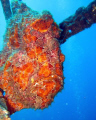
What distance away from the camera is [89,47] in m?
96.6

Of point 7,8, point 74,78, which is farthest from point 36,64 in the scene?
point 74,78

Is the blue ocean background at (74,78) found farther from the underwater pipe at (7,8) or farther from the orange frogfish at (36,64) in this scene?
the orange frogfish at (36,64)

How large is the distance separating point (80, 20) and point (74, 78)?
83.8 meters

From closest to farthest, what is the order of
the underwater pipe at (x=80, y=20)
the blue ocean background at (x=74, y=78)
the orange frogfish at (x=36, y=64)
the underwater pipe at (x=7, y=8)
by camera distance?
the orange frogfish at (x=36, y=64) → the underwater pipe at (x=80, y=20) → the underwater pipe at (x=7, y=8) → the blue ocean background at (x=74, y=78)

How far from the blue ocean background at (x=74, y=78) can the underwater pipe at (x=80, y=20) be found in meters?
39.6

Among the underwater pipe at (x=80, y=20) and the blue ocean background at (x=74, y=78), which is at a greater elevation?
the blue ocean background at (x=74, y=78)

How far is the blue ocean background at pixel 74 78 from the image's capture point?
5766 centimetres

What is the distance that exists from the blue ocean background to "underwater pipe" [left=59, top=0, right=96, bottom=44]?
39.6 m

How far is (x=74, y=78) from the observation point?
86.2 meters

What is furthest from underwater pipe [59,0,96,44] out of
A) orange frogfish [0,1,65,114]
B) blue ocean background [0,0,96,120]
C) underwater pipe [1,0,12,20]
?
blue ocean background [0,0,96,120]

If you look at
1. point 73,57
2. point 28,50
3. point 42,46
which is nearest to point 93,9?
point 42,46

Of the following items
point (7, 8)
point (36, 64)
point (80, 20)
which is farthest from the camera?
point (7, 8)

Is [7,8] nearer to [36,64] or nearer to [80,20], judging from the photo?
[80,20]

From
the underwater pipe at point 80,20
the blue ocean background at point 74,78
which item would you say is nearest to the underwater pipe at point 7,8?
the underwater pipe at point 80,20
